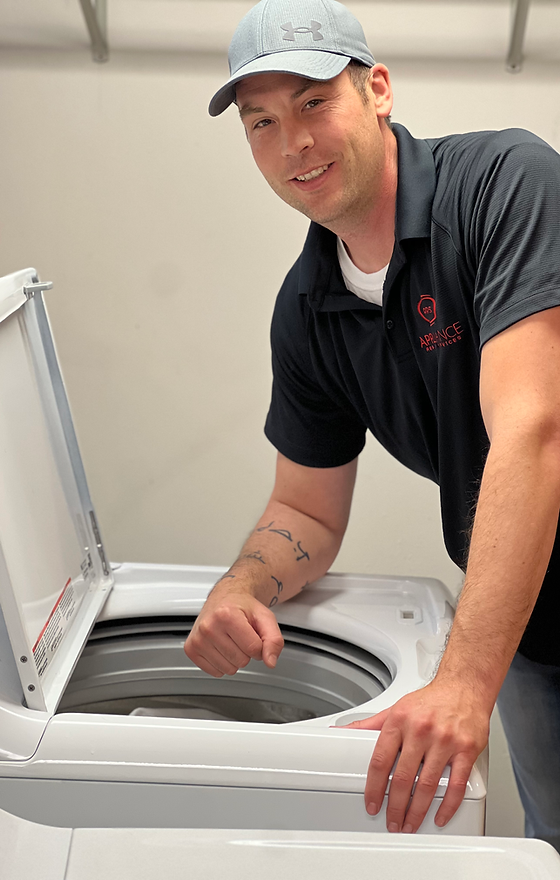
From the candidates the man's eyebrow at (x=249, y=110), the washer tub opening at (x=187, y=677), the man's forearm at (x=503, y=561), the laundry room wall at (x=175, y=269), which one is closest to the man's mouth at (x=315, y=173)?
the man's eyebrow at (x=249, y=110)

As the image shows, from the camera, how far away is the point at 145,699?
1.44 metres

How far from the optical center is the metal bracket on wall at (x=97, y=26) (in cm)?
202

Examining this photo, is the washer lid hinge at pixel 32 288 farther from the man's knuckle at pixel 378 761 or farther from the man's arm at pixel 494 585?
the man's knuckle at pixel 378 761

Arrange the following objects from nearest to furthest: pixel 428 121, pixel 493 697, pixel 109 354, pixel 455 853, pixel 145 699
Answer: pixel 455 853, pixel 493 697, pixel 145 699, pixel 428 121, pixel 109 354

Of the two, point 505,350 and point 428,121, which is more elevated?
point 428,121

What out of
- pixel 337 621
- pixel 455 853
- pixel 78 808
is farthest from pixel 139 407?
pixel 455 853

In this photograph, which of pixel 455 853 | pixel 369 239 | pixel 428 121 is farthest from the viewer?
pixel 428 121

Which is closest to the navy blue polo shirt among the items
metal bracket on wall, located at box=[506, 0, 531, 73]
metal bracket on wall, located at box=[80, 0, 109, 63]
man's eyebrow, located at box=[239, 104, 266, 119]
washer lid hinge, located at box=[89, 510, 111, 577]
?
man's eyebrow, located at box=[239, 104, 266, 119]

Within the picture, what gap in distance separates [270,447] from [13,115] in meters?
1.13

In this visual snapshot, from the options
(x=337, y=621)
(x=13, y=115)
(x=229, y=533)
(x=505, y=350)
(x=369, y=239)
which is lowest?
(x=229, y=533)

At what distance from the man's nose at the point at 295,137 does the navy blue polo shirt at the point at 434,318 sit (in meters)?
0.15

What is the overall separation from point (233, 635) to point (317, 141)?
2.34ft

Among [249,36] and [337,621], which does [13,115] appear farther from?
[337,621]

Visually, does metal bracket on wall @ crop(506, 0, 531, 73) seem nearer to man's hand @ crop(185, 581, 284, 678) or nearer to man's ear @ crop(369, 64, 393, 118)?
man's ear @ crop(369, 64, 393, 118)
